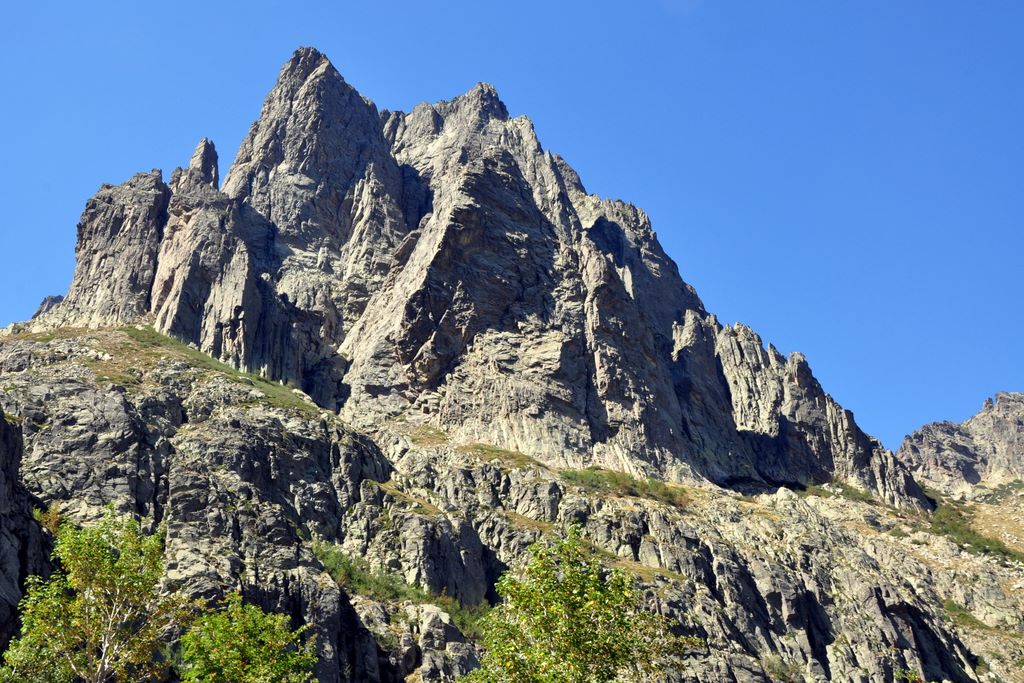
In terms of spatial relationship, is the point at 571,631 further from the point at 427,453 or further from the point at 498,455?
the point at 498,455

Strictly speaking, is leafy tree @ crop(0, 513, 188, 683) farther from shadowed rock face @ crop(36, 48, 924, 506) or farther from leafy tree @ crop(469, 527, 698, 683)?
shadowed rock face @ crop(36, 48, 924, 506)

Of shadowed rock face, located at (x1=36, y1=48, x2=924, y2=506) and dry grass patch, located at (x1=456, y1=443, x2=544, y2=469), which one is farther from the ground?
shadowed rock face, located at (x1=36, y1=48, x2=924, y2=506)

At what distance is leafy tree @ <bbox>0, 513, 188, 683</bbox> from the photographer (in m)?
45.9

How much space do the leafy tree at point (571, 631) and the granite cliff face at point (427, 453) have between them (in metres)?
32.3

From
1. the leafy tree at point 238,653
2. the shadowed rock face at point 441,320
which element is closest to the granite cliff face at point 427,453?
the shadowed rock face at point 441,320

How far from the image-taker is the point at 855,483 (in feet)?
638

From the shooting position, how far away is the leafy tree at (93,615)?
45.9 metres

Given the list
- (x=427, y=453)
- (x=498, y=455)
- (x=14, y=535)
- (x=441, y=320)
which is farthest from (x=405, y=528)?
(x=441, y=320)

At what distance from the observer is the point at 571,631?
46094 mm

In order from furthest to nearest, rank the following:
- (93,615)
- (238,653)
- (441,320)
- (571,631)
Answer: (441,320), (93,615), (238,653), (571,631)

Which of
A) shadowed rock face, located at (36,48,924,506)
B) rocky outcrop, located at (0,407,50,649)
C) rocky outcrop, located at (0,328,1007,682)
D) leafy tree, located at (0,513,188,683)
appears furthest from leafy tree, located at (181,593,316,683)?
shadowed rock face, located at (36,48,924,506)

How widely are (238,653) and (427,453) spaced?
312 feet

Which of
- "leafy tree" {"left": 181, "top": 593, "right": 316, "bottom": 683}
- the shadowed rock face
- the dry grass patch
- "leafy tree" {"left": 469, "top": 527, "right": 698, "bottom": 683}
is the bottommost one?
"leafy tree" {"left": 181, "top": 593, "right": 316, "bottom": 683}

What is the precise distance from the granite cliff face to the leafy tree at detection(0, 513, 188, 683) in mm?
14073
